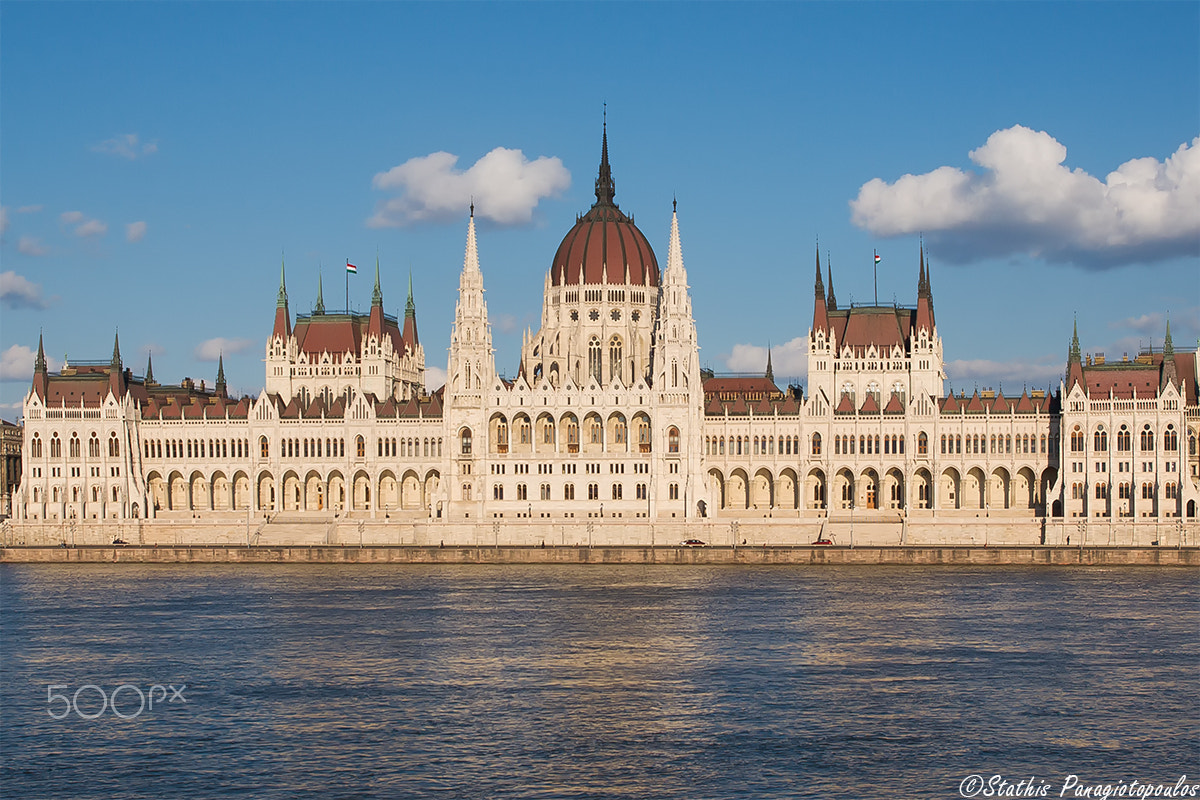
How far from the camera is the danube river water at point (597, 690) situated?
46.0 meters

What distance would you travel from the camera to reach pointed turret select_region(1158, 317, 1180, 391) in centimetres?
11881

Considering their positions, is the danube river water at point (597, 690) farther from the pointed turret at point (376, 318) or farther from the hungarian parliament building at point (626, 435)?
the pointed turret at point (376, 318)

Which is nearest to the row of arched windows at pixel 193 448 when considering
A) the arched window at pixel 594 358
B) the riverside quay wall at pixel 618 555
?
the riverside quay wall at pixel 618 555

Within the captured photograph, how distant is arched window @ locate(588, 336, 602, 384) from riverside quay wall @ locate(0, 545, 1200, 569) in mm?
24568

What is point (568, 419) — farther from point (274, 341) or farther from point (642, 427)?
point (274, 341)

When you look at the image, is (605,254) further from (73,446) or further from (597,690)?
(597,690)

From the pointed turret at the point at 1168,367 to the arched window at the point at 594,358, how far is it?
41953mm

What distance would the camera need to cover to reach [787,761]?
47219 mm

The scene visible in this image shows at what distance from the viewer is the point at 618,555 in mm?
110250

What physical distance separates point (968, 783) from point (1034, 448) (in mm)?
80715

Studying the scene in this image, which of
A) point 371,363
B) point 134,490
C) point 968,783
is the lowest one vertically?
point 968,783

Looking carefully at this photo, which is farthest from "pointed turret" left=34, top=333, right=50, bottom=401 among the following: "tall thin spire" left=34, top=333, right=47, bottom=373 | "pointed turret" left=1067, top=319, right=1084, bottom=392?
"pointed turret" left=1067, top=319, right=1084, bottom=392

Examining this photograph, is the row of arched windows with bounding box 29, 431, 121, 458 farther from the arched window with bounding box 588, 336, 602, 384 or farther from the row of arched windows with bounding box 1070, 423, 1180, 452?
the row of arched windows with bounding box 1070, 423, 1180, 452

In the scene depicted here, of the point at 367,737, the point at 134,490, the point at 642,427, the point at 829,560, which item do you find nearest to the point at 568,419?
the point at 642,427
